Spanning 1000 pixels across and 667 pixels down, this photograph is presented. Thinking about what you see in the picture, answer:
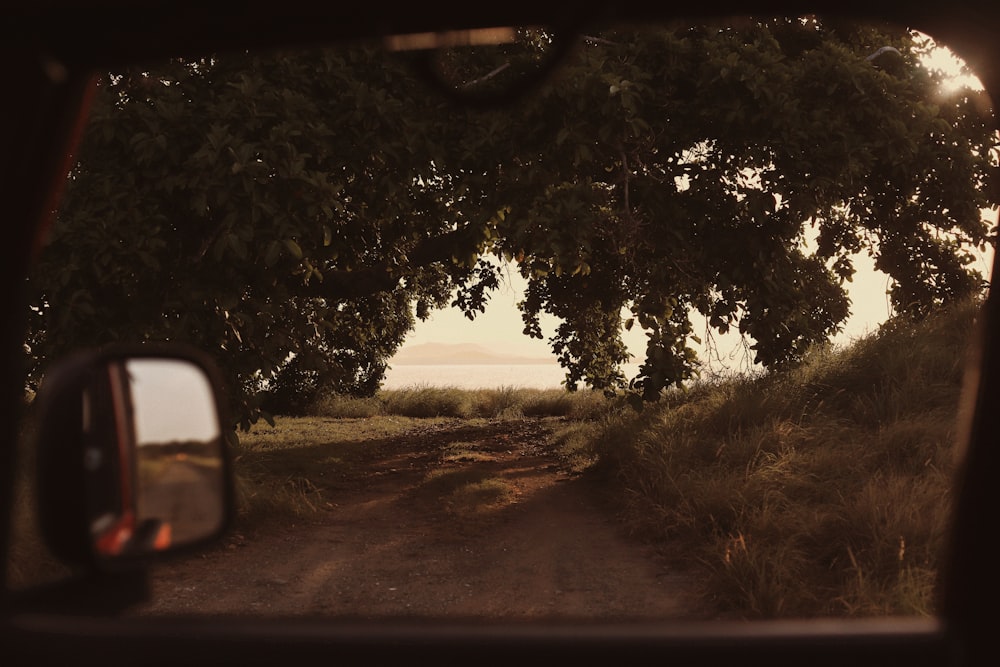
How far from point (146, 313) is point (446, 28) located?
6.66m

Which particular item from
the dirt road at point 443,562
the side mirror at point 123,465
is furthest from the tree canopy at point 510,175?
the side mirror at point 123,465

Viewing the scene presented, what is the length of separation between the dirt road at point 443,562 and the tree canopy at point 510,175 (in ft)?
5.25

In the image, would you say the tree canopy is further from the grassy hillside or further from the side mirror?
the side mirror

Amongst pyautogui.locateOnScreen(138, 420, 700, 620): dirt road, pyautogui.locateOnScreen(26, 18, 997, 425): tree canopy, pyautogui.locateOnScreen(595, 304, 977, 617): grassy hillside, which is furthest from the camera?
pyautogui.locateOnScreen(26, 18, 997, 425): tree canopy

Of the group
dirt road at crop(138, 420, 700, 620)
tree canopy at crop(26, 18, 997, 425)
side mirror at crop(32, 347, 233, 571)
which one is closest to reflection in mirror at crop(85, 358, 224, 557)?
side mirror at crop(32, 347, 233, 571)

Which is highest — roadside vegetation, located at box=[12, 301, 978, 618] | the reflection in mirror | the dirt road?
the reflection in mirror

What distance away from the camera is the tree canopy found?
7004mm

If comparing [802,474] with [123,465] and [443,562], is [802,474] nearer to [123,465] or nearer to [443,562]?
[443,562]

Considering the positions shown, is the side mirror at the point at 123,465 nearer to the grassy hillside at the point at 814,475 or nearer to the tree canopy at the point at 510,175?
the grassy hillside at the point at 814,475

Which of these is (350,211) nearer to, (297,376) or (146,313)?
(146,313)

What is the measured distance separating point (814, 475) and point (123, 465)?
665 centimetres

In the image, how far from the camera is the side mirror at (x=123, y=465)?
1132 mm

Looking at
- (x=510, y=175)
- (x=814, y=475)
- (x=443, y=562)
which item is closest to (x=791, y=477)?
(x=814, y=475)

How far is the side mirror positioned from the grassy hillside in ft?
14.6
